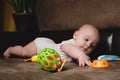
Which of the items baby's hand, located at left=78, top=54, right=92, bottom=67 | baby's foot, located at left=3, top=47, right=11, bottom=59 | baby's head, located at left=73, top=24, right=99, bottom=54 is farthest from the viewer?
baby's foot, located at left=3, top=47, right=11, bottom=59

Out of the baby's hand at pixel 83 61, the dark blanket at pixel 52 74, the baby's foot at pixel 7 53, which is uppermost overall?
the dark blanket at pixel 52 74

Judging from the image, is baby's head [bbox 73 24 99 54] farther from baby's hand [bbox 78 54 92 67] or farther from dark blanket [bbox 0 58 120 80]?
dark blanket [bbox 0 58 120 80]

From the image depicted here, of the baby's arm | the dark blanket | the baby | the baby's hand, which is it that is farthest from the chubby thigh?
the dark blanket

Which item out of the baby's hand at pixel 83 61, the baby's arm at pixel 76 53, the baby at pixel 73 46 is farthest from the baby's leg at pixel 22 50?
the baby's hand at pixel 83 61

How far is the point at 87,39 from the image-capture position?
1.65 m

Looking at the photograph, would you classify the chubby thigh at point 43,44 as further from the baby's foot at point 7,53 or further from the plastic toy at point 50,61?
the plastic toy at point 50,61

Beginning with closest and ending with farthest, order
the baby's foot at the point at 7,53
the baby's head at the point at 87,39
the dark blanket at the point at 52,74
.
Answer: the dark blanket at the point at 52,74, the baby's head at the point at 87,39, the baby's foot at the point at 7,53

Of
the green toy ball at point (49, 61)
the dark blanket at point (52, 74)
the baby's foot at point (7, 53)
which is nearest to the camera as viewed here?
the dark blanket at point (52, 74)

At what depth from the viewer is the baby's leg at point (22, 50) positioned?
1808 mm

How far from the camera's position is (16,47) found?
1.86 meters

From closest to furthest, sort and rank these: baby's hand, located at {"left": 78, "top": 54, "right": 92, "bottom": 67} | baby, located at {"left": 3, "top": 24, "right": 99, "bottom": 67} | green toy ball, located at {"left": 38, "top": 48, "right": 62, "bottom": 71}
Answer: green toy ball, located at {"left": 38, "top": 48, "right": 62, "bottom": 71} → baby's hand, located at {"left": 78, "top": 54, "right": 92, "bottom": 67} → baby, located at {"left": 3, "top": 24, "right": 99, "bottom": 67}

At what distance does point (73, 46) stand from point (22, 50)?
409 millimetres

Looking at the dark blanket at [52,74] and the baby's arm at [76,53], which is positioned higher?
the dark blanket at [52,74]

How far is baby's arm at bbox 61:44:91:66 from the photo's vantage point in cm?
142
